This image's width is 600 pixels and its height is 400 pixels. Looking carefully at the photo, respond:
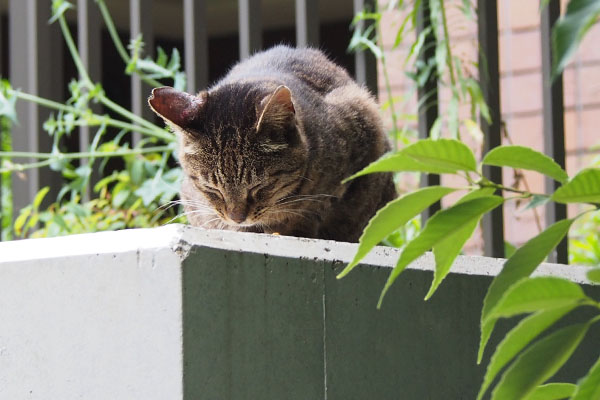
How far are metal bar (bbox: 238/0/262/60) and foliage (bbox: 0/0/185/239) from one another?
0.27 m

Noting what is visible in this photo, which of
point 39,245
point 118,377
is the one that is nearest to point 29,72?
point 39,245

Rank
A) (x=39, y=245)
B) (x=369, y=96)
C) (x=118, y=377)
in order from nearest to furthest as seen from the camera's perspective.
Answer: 1. (x=118, y=377)
2. (x=39, y=245)
3. (x=369, y=96)

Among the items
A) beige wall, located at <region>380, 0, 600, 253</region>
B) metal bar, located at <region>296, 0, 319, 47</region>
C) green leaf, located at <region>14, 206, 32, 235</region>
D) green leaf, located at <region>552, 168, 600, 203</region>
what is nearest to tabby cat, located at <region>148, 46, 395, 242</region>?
metal bar, located at <region>296, 0, 319, 47</region>

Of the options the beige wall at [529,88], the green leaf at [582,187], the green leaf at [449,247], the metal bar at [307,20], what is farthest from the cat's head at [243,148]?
the beige wall at [529,88]

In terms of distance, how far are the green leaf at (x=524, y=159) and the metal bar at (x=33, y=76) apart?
2.35 meters

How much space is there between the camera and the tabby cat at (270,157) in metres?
1.89

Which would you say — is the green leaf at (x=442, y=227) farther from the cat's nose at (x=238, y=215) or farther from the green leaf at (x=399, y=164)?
the cat's nose at (x=238, y=215)

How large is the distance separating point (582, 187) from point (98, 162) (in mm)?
2337

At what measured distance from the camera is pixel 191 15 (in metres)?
2.48

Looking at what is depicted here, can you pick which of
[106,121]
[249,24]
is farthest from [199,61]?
[106,121]

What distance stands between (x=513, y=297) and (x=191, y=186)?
1617 millimetres

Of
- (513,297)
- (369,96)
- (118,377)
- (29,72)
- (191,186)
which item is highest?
(29,72)

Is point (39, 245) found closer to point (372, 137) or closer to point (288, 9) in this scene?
point (372, 137)

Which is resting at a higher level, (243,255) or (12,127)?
(12,127)
